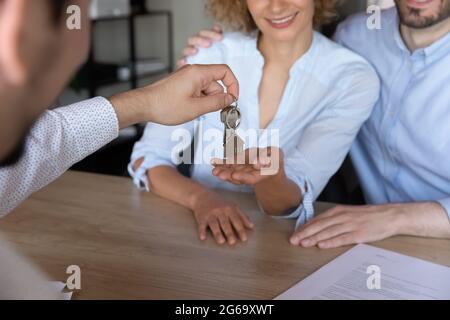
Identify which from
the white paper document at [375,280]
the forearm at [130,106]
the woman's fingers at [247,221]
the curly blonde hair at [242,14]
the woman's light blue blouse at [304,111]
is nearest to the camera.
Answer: the white paper document at [375,280]

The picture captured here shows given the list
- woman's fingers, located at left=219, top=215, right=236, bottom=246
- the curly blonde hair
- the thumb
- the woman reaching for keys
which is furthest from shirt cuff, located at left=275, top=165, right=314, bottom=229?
the curly blonde hair

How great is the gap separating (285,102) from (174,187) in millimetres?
372

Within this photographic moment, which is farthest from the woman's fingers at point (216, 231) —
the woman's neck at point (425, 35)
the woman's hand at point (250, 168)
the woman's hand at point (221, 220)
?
the woman's neck at point (425, 35)

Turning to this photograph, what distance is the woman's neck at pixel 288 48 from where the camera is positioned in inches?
58.0

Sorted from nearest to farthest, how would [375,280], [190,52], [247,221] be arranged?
[375,280], [247,221], [190,52]

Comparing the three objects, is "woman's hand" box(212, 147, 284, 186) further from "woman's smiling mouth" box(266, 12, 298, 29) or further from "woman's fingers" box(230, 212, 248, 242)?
"woman's smiling mouth" box(266, 12, 298, 29)

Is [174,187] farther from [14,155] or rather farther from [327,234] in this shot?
[14,155]

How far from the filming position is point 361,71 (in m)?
1.42

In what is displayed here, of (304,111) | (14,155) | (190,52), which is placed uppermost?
(14,155)

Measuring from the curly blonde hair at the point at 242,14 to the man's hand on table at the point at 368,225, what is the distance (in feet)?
2.17

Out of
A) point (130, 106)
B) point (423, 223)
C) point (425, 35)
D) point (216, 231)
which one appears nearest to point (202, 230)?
point (216, 231)

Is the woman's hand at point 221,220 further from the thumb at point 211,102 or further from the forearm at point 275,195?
the thumb at point 211,102

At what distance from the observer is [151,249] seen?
1023mm

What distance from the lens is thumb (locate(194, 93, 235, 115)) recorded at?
40.0 inches
